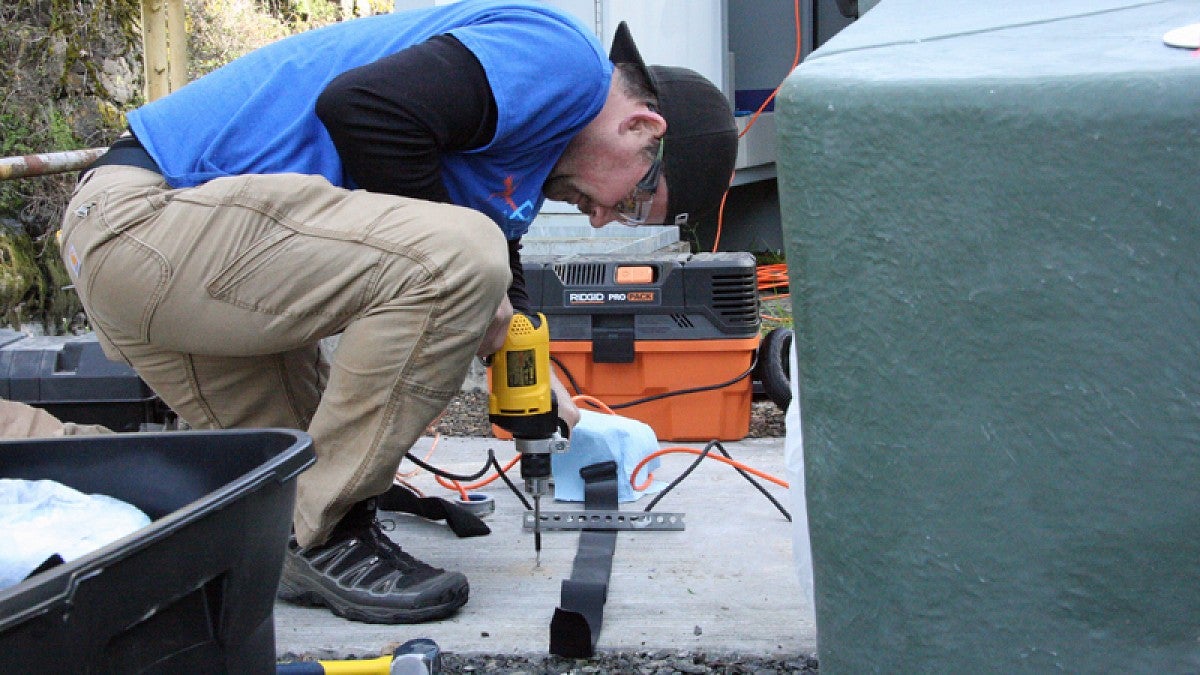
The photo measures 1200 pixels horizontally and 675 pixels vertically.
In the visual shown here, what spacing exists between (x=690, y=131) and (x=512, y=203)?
405 mm

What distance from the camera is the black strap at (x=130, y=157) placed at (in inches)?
90.0

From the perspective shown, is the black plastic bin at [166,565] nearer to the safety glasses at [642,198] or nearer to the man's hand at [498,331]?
the man's hand at [498,331]

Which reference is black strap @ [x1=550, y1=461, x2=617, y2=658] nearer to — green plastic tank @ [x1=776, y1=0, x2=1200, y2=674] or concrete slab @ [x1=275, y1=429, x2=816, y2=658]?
concrete slab @ [x1=275, y1=429, x2=816, y2=658]

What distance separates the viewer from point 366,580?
7.45ft

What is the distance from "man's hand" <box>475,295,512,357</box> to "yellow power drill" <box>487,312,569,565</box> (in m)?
0.03

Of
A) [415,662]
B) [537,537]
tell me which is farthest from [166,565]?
[537,537]

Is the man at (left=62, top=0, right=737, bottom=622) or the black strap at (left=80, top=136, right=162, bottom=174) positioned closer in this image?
the man at (left=62, top=0, right=737, bottom=622)

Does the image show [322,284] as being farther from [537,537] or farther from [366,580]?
[537,537]

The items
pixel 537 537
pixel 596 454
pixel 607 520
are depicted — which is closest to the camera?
pixel 537 537

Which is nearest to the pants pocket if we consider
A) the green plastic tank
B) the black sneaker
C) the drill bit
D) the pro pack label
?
the black sneaker

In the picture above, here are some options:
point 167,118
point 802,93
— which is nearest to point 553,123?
point 167,118

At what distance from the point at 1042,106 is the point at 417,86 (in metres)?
1.38

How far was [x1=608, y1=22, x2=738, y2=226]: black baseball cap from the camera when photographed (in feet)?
7.89

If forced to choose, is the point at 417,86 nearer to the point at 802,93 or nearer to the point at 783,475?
the point at 802,93
